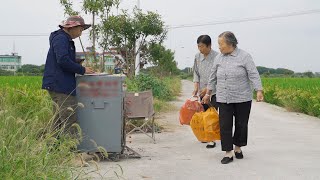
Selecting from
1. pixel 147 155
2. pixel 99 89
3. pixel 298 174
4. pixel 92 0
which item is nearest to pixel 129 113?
pixel 147 155

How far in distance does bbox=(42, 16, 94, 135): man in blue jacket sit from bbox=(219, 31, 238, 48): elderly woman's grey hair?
1.87 m

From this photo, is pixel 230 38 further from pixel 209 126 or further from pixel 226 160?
pixel 226 160

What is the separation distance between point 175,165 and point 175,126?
15.1ft

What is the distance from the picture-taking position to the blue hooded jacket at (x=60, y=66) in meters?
5.96

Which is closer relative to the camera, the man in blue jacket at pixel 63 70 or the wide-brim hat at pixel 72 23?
the man in blue jacket at pixel 63 70

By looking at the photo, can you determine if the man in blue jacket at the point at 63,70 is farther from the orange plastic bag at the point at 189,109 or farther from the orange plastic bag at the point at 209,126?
the orange plastic bag at the point at 189,109

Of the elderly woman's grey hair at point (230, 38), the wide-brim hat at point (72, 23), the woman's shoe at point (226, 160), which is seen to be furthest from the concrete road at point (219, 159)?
the wide-brim hat at point (72, 23)

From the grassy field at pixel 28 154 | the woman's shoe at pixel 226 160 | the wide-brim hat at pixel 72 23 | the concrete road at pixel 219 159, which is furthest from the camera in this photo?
the woman's shoe at pixel 226 160

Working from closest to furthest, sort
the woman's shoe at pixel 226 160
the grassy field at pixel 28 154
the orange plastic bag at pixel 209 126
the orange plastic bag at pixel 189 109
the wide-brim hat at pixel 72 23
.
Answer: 1. the grassy field at pixel 28 154
2. the wide-brim hat at pixel 72 23
3. the woman's shoe at pixel 226 160
4. the orange plastic bag at pixel 209 126
5. the orange plastic bag at pixel 189 109

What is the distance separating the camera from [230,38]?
6668 millimetres

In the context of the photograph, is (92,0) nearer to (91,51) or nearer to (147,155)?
(91,51)

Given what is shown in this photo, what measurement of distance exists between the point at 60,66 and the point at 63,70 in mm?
63

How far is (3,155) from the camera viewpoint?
12.2 feet

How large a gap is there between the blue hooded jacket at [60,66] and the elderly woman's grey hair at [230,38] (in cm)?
194
